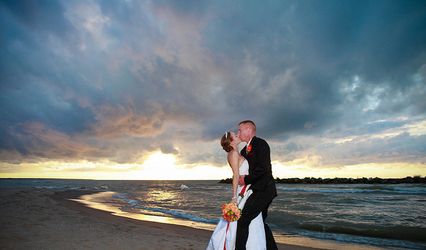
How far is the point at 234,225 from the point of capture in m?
4.06

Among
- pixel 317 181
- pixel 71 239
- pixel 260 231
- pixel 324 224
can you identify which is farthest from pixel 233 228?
pixel 317 181

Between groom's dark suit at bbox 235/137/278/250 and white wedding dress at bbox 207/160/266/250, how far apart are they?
7 cm

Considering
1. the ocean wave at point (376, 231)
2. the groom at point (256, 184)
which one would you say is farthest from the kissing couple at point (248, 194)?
the ocean wave at point (376, 231)

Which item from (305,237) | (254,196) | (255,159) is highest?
(255,159)

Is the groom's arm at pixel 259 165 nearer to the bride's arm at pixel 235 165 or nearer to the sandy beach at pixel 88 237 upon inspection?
the bride's arm at pixel 235 165

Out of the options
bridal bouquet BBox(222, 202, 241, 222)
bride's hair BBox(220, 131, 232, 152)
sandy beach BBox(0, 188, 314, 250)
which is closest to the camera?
bridal bouquet BBox(222, 202, 241, 222)

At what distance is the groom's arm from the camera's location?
4039 mm

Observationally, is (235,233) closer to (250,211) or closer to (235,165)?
(250,211)

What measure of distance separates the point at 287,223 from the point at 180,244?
7245 millimetres

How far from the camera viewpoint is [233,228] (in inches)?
159

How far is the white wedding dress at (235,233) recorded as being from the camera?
400 centimetres

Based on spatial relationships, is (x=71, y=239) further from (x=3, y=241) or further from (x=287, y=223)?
(x=287, y=223)

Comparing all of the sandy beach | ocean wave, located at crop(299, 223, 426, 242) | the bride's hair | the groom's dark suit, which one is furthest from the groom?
ocean wave, located at crop(299, 223, 426, 242)

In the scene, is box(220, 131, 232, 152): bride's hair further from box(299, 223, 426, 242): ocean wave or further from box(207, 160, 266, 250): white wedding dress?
box(299, 223, 426, 242): ocean wave
